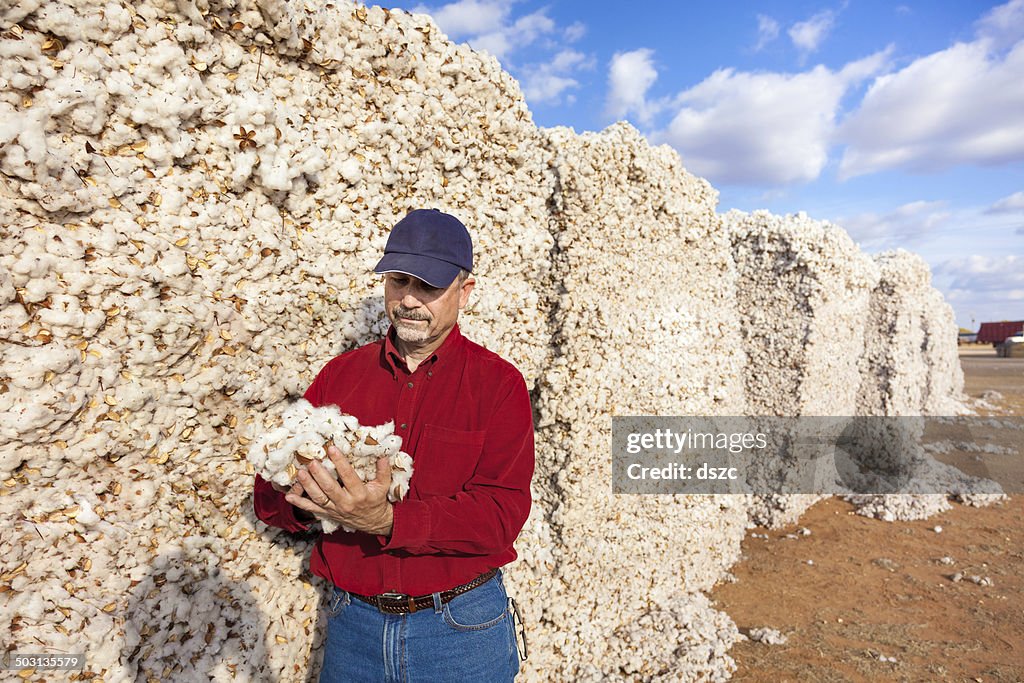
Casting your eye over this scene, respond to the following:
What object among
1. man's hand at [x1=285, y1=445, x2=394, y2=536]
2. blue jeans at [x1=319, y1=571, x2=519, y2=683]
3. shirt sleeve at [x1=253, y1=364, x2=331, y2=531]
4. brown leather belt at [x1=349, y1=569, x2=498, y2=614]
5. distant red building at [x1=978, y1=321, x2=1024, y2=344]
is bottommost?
blue jeans at [x1=319, y1=571, x2=519, y2=683]

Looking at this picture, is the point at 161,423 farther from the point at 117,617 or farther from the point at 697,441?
the point at 697,441

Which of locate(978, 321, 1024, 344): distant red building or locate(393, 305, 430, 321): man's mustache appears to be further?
locate(978, 321, 1024, 344): distant red building

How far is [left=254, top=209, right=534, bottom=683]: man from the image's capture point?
6.38 ft

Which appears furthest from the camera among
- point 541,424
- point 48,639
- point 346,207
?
point 541,424

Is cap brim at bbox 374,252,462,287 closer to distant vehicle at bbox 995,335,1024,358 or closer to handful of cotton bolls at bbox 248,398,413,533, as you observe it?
handful of cotton bolls at bbox 248,398,413,533

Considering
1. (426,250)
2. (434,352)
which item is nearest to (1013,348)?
(434,352)

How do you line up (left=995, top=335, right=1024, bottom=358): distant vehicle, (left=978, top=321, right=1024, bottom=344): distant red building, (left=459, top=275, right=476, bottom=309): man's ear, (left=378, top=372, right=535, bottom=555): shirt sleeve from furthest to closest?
(left=978, top=321, right=1024, bottom=344): distant red building
(left=995, top=335, right=1024, bottom=358): distant vehicle
(left=459, top=275, right=476, bottom=309): man's ear
(left=378, top=372, right=535, bottom=555): shirt sleeve

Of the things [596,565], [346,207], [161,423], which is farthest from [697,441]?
[161,423]

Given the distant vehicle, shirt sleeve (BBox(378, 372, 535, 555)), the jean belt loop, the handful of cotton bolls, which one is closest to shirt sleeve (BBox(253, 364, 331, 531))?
the handful of cotton bolls

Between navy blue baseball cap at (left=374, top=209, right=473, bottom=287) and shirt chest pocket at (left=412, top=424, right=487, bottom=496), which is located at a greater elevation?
navy blue baseball cap at (left=374, top=209, right=473, bottom=287)

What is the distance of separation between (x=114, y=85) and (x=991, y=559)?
9361mm

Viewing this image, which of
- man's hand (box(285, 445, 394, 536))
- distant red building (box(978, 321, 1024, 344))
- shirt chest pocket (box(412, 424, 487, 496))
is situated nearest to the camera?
man's hand (box(285, 445, 394, 536))

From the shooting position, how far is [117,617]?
203 centimetres

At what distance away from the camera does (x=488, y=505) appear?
1.89m
